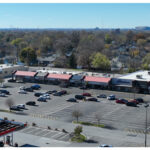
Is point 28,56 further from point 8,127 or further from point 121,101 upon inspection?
point 8,127

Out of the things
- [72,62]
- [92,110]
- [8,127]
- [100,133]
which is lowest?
[100,133]

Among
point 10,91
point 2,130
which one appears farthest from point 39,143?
point 10,91

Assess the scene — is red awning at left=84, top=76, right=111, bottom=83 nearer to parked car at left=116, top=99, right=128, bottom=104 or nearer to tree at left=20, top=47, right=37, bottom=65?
parked car at left=116, top=99, right=128, bottom=104

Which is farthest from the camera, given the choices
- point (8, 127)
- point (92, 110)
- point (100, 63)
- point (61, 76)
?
point (100, 63)

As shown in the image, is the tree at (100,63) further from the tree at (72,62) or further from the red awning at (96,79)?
the red awning at (96,79)

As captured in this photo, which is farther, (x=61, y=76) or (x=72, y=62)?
(x=72, y=62)

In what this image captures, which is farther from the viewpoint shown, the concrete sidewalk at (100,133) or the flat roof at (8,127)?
the concrete sidewalk at (100,133)

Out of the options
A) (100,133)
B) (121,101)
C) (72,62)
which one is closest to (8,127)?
(100,133)

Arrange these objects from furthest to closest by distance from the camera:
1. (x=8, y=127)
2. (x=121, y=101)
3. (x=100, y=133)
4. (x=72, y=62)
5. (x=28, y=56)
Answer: (x=28, y=56), (x=72, y=62), (x=121, y=101), (x=100, y=133), (x=8, y=127)

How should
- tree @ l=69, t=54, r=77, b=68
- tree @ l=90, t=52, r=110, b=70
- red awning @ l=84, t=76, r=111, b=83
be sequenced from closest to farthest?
1. red awning @ l=84, t=76, r=111, b=83
2. tree @ l=90, t=52, r=110, b=70
3. tree @ l=69, t=54, r=77, b=68

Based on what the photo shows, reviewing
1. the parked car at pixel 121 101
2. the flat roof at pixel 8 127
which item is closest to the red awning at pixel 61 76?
the parked car at pixel 121 101

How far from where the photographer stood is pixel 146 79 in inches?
993

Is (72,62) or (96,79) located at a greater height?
(72,62)

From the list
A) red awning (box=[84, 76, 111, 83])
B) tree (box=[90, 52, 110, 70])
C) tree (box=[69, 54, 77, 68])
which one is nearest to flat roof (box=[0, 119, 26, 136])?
red awning (box=[84, 76, 111, 83])
